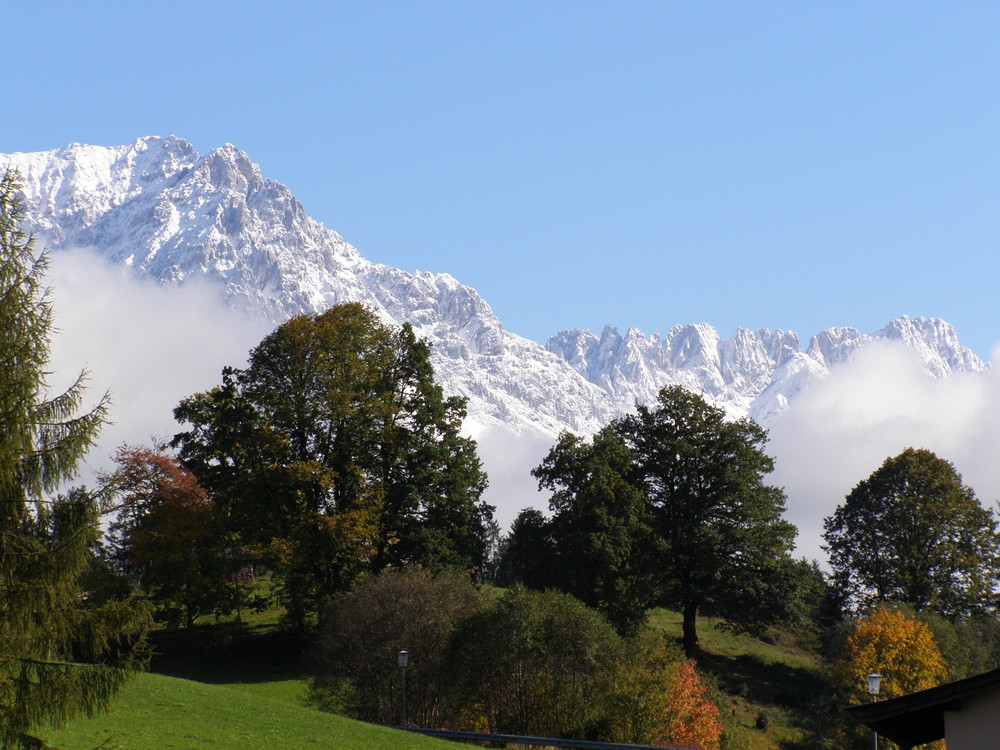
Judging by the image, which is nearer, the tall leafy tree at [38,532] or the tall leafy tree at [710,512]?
the tall leafy tree at [38,532]

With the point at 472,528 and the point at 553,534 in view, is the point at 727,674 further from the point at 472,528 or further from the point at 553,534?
the point at 472,528

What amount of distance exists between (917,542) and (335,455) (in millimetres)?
32441

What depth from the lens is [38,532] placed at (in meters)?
15.2

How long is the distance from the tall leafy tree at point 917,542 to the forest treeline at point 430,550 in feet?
0.46

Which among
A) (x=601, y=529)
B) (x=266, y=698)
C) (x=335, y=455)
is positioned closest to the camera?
(x=266, y=698)

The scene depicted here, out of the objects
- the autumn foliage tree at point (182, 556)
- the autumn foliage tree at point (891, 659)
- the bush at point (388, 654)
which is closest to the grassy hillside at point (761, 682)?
the autumn foliage tree at point (891, 659)

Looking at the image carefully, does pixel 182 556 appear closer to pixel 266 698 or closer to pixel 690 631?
pixel 266 698

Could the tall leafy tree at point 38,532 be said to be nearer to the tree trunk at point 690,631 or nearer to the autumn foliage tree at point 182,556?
the autumn foliage tree at point 182,556

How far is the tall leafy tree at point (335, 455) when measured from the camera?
46.2 meters

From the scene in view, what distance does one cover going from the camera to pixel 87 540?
1523cm

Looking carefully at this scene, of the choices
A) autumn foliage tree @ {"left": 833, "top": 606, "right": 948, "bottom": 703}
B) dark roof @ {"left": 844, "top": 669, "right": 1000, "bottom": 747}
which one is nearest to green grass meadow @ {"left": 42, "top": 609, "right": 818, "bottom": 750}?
autumn foliage tree @ {"left": 833, "top": 606, "right": 948, "bottom": 703}

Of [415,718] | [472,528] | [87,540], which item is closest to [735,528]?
[472,528]

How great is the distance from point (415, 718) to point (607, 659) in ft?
22.7

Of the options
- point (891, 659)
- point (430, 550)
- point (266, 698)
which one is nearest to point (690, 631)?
point (891, 659)
